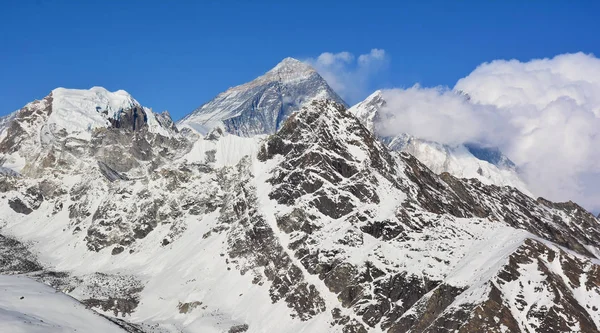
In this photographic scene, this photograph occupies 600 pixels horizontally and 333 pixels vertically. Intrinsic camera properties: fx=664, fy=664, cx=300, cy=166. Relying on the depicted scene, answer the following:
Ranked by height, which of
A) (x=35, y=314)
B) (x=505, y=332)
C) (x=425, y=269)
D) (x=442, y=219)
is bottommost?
(x=505, y=332)

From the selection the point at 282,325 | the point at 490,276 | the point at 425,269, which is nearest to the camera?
the point at 490,276

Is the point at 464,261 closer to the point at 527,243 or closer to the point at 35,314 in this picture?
the point at 527,243

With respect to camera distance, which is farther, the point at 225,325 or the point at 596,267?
the point at 225,325

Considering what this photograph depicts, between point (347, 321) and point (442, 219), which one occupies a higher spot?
point (442, 219)

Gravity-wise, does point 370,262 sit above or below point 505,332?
above

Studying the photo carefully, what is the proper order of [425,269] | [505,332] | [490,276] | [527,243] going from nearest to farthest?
[505,332] → [490,276] → [527,243] → [425,269]

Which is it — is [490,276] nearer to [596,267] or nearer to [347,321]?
[596,267]

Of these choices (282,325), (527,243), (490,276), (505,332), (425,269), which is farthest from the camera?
(282,325)

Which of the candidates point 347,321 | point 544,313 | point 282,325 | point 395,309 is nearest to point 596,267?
point 544,313

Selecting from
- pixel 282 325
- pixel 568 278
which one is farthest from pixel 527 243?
pixel 282 325
